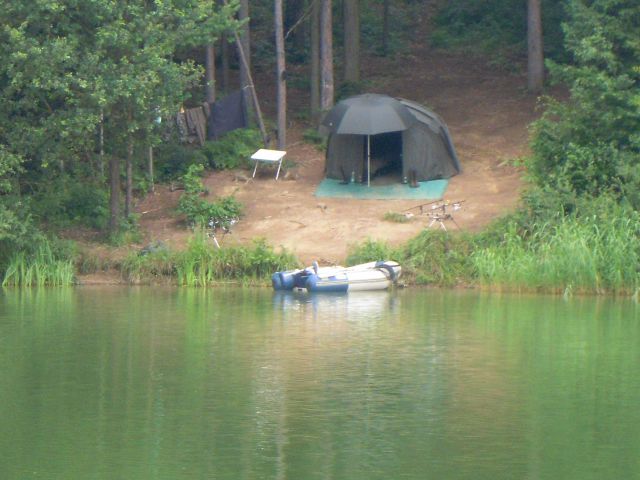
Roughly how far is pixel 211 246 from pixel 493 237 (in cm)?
571

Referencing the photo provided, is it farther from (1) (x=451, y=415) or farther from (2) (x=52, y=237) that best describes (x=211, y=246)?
(1) (x=451, y=415)

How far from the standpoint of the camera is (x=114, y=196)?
88.5ft

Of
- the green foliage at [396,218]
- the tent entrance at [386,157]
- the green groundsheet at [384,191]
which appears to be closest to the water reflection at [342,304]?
the green foliage at [396,218]

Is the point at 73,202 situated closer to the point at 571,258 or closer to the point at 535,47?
the point at 571,258

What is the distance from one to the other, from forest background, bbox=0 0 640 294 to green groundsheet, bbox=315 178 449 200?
86.1 inches

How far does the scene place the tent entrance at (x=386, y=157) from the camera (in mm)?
29797

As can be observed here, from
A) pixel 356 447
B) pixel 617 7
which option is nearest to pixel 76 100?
pixel 617 7

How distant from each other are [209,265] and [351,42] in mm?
12005

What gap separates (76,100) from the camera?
24391mm

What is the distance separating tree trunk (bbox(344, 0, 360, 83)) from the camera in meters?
34.8

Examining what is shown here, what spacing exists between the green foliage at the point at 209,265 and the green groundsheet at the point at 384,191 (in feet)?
13.3

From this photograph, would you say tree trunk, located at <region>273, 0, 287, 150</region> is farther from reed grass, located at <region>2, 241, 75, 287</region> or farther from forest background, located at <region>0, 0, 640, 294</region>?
reed grass, located at <region>2, 241, 75, 287</region>

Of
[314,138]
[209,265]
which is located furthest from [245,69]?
[209,265]

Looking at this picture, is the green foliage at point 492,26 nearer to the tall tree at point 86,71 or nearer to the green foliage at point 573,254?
the green foliage at point 573,254
